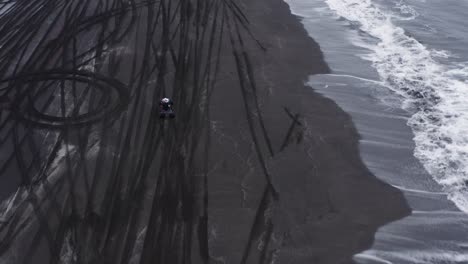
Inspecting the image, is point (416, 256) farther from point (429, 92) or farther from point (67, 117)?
point (67, 117)

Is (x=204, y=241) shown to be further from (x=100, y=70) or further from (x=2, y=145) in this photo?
(x=100, y=70)

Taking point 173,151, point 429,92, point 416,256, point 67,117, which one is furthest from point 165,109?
point 429,92

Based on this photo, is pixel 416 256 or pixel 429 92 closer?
pixel 416 256

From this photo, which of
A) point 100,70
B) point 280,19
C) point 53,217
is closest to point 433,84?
point 280,19

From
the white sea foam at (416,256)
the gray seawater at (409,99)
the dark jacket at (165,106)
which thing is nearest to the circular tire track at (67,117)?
the dark jacket at (165,106)

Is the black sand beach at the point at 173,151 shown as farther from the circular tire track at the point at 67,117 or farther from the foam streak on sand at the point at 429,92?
the foam streak on sand at the point at 429,92

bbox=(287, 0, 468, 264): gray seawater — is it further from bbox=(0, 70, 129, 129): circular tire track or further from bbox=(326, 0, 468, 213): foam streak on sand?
bbox=(0, 70, 129, 129): circular tire track

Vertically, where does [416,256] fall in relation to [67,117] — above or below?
below
